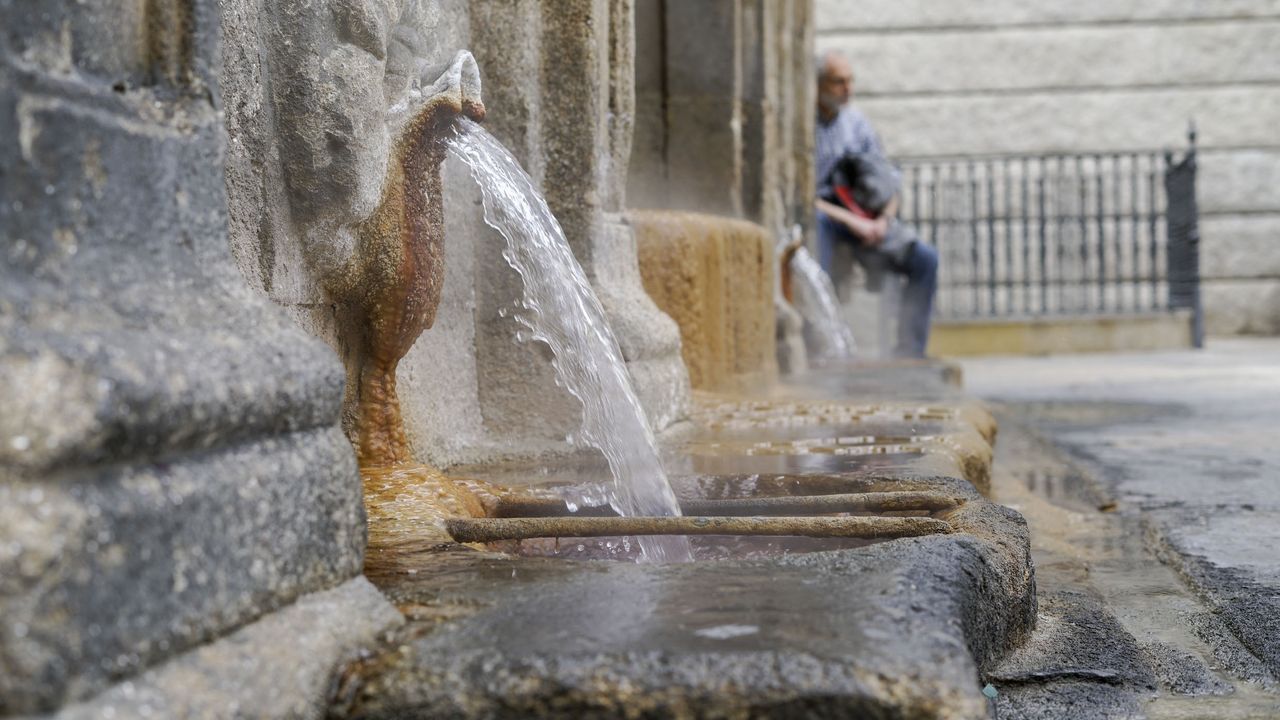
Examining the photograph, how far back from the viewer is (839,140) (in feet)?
26.2

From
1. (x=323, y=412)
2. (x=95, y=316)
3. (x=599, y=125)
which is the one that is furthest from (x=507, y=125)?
(x=95, y=316)

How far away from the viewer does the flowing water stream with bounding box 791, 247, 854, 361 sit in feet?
21.2

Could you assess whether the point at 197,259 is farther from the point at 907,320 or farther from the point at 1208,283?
the point at 1208,283

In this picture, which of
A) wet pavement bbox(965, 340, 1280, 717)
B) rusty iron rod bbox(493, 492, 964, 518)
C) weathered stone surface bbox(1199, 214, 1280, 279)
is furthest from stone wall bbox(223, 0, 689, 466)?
weathered stone surface bbox(1199, 214, 1280, 279)

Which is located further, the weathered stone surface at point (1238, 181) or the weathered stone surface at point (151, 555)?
the weathered stone surface at point (1238, 181)

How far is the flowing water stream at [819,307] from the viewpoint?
646cm

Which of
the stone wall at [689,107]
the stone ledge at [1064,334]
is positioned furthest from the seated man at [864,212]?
the stone wall at [689,107]

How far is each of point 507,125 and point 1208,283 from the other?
9638 mm

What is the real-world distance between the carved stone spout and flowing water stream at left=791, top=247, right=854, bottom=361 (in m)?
4.25

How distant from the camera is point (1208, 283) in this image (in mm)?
11125

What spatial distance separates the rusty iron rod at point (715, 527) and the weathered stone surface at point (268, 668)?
448mm

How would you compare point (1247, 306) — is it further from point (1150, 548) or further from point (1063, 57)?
point (1150, 548)

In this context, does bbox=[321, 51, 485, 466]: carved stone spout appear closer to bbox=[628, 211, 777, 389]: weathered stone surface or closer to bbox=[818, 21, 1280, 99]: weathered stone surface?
bbox=[628, 211, 777, 389]: weathered stone surface

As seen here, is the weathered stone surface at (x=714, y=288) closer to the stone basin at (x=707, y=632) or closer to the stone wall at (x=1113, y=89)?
the stone basin at (x=707, y=632)
